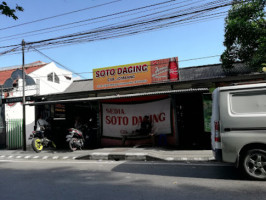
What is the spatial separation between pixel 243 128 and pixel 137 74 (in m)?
7.80

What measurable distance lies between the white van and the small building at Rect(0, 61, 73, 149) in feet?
35.0

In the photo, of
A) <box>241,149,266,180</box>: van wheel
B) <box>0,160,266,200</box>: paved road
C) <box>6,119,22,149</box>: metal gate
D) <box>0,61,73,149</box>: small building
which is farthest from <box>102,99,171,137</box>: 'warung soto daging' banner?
<box>6,119,22,149</box>: metal gate

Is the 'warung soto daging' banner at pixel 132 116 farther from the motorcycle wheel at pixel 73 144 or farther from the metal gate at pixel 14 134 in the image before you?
the metal gate at pixel 14 134

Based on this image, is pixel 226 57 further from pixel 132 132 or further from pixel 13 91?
pixel 13 91

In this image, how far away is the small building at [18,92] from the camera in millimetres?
14143

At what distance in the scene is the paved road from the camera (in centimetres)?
415

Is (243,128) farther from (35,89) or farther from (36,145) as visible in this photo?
(35,89)

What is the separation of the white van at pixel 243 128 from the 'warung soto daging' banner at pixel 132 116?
5.79 metres

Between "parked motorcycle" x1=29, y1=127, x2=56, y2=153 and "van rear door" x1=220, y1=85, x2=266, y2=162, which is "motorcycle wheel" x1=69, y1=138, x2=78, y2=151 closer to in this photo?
"parked motorcycle" x1=29, y1=127, x2=56, y2=153

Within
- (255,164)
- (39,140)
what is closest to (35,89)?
(39,140)

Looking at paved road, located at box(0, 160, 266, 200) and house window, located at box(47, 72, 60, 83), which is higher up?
house window, located at box(47, 72, 60, 83)

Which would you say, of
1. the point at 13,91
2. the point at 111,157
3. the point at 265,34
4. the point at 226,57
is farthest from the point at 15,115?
the point at 265,34

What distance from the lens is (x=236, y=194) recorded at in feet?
13.2

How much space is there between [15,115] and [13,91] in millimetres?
2319
